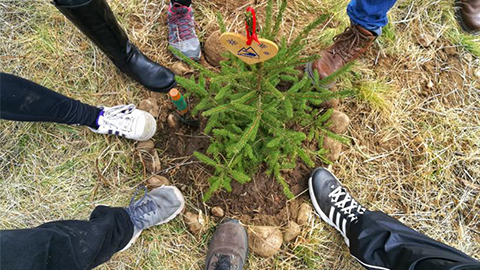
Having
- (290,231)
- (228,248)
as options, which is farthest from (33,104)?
(290,231)

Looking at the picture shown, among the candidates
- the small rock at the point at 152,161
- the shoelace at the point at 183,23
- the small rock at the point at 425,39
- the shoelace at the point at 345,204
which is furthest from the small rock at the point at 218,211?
the small rock at the point at 425,39

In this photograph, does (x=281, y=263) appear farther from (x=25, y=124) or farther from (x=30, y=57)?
(x=30, y=57)

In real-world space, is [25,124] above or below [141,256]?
above

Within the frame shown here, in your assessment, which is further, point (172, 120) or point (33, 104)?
point (172, 120)

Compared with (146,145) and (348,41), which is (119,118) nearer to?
(146,145)

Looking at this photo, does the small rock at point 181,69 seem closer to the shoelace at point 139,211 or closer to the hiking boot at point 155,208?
the hiking boot at point 155,208

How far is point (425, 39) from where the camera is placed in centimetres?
237

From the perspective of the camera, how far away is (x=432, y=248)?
1.48 metres

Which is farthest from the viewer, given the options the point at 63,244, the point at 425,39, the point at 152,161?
the point at 425,39

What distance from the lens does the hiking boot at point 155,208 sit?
74.6 inches

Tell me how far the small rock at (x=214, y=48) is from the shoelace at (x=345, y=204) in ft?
4.16

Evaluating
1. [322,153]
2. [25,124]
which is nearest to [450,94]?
[322,153]

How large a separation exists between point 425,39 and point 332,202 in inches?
63.0

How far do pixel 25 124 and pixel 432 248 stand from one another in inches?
112
